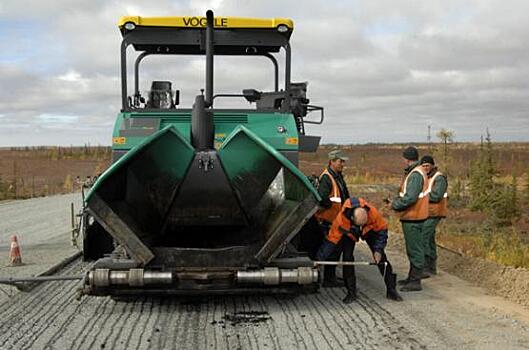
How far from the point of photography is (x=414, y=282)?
6801 mm

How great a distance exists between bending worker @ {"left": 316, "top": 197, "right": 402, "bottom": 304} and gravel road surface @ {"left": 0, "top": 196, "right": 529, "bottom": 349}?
192 mm

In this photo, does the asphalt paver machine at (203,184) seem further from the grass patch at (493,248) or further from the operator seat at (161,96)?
the grass patch at (493,248)

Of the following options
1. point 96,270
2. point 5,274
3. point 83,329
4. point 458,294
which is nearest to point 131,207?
point 96,270

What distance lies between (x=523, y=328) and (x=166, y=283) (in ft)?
10.3

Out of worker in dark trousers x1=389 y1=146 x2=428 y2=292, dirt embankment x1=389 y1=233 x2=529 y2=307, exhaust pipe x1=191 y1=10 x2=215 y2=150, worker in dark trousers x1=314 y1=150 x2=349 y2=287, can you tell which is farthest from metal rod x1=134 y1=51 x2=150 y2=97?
dirt embankment x1=389 y1=233 x2=529 y2=307

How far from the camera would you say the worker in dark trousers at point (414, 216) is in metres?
6.80

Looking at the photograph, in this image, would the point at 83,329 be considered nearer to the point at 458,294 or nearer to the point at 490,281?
the point at 458,294

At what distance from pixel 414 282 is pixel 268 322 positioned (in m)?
2.11

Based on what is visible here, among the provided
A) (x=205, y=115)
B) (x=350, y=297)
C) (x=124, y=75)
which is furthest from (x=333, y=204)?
(x=124, y=75)

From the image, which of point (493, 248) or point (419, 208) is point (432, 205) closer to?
point (419, 208)

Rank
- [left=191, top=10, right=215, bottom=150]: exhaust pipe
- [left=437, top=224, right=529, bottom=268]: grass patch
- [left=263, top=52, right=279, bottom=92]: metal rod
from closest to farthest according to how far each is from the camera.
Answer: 1. [left=191, top=10, right=215, bottom=150]: exhaust pipe
2. [left=263, top=52, right=279, bottom=92]: metal rod
3. [left=437, top=224, right=529, bottom=268]: grass patch

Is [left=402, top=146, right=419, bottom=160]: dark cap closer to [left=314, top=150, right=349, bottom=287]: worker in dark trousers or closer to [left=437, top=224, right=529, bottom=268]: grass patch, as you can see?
[left=314, top=150, right=349, bottom=287]: worker in dark trousers

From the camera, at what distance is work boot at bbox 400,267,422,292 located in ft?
22.2

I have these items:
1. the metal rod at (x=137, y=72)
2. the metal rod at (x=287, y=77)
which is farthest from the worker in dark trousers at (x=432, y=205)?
the metal rod at (x=137, y=72)
